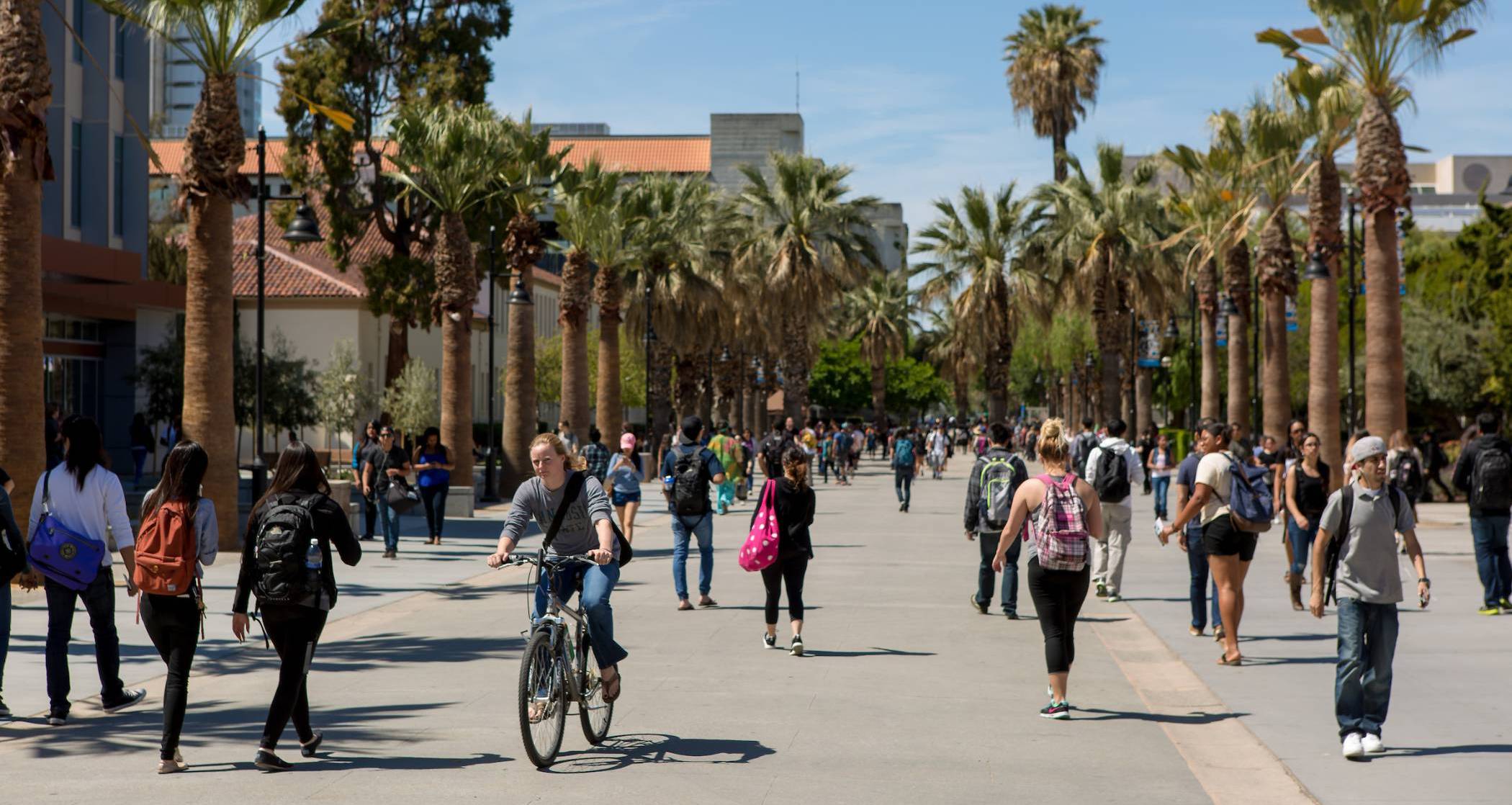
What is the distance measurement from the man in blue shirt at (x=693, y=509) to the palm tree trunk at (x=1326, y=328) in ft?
51.9

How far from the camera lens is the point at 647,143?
119m

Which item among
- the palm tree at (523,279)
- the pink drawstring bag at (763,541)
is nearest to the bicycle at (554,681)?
the pink drawstring bag at (763,541)

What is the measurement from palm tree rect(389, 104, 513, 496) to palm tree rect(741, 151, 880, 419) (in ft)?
68.2

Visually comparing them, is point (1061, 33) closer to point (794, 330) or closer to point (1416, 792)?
point (794, 330)

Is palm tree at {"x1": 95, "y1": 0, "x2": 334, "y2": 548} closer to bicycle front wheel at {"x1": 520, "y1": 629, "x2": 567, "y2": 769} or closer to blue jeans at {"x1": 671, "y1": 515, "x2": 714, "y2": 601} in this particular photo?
blue jeans at {"x1": 671, "y1": 515, "x2": 714, "y2": 601}

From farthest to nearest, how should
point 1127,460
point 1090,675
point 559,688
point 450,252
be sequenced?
point 450,252, point 1127,460, point 1090,675, point 559,688

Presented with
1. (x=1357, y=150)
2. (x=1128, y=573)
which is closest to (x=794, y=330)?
(x=1357, y=150)

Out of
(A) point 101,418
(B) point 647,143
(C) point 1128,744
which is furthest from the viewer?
(B) point 647,143

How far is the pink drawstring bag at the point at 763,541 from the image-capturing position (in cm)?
1174

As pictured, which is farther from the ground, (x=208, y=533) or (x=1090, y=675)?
(x=208, y=533)

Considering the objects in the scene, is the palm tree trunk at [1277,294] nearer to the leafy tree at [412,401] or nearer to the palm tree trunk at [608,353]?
the palm tree trunk at [608,353]

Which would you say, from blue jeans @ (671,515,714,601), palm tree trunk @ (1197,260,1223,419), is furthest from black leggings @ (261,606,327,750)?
palm tree trunk @ (1197,260,1223,419)

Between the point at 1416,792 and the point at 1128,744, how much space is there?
1648 millimetres

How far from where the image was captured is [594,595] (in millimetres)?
7926
